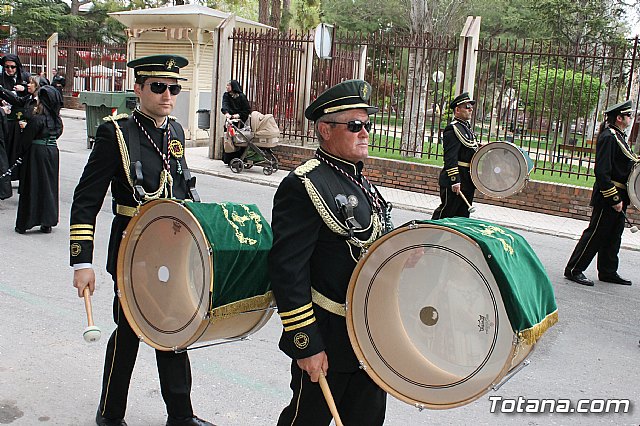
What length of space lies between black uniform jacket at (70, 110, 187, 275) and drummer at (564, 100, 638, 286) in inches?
203

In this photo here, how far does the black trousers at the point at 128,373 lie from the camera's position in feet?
12.3

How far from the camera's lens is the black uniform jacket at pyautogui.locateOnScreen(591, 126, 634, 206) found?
7.54 m

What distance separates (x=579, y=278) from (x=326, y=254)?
226 inches

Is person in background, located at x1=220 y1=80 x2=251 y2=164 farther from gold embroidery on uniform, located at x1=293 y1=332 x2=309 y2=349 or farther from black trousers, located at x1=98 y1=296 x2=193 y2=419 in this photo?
gold embroidery on uniform, located at x1=293 y1=332 x2=309 y2=349

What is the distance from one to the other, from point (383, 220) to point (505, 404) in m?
2.15

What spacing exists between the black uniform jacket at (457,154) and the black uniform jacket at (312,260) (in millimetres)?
5657

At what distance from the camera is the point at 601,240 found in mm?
7926

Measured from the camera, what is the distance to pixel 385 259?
2758 mm

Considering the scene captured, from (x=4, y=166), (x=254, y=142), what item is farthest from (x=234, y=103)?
(x=4, y=166)

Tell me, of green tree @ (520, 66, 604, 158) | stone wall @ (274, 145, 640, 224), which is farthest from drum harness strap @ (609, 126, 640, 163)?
stone wall @ (274, 145, 640, 224)

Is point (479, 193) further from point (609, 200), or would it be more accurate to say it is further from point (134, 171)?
point (134, 171)

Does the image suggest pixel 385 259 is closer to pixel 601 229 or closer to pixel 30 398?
pixel 30 398

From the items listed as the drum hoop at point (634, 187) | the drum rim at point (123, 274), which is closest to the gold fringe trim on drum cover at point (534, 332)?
the drum rim at point (123, 274)

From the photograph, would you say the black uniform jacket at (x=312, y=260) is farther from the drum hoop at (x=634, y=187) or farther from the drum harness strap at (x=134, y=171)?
the drum hoop at (x=634, y=187)
